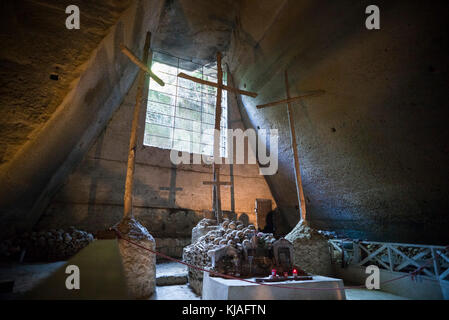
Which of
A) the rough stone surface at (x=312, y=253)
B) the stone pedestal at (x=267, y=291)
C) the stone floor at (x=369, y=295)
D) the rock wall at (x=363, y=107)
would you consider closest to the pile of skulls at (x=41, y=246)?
the stone pedestal at (x=267, y=291)

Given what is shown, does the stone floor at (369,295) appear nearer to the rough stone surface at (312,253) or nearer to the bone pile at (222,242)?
the rough stone surface at (312,253)

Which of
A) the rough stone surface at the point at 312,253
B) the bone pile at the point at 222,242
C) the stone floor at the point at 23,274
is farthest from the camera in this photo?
the rough stone surface at the point at 312,253

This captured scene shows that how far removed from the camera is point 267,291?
2730mm

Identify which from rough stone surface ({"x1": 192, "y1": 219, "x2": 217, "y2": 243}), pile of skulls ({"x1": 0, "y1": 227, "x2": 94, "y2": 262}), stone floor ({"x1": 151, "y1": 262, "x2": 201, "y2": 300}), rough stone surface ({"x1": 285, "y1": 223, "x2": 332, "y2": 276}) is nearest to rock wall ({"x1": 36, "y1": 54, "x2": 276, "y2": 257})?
rough stone surface ({"x1": 192, "y1": 219, "x2": 217, "y2": 243})

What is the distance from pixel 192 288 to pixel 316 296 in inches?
102

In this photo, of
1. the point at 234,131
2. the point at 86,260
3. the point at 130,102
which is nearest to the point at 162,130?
the point at 130,102

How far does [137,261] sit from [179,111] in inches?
265

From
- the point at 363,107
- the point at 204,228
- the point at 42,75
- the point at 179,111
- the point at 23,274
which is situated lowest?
the point at 23,274

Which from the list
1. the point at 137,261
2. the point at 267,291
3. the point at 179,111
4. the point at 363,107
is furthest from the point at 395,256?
the point at 179,111

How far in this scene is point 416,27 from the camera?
150 inches

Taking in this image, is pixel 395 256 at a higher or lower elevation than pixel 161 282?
higher

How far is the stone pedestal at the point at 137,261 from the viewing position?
3656 millimetres

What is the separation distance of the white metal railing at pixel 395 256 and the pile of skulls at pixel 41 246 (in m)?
6.55

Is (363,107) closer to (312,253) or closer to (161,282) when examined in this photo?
(312,253)
